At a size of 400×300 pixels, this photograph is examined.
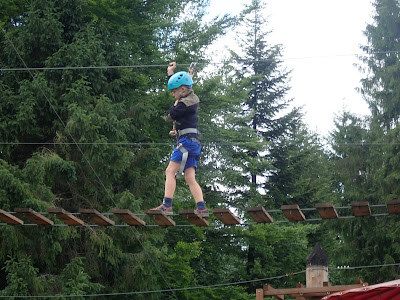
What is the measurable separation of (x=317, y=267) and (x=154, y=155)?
8566 mm

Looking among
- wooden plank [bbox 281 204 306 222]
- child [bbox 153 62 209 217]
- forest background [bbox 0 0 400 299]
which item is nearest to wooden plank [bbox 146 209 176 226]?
child [bbox 153 62 209 217]

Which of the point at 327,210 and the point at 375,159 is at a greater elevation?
the point at 375,159

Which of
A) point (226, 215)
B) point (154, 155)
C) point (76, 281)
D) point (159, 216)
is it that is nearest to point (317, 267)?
point (226, 215)

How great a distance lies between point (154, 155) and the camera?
67.2 feet

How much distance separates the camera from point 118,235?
19.3 meters

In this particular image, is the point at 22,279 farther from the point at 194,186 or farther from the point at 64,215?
the point at 194,186

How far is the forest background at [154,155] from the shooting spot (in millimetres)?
18169

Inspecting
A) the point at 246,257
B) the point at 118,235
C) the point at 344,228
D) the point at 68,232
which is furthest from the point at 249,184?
the point at 68,232

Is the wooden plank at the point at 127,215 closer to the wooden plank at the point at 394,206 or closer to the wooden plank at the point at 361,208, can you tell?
the wooden plank at the point at 361,208

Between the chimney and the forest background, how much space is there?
408cm

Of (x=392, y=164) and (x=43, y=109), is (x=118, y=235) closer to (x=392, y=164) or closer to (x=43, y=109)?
(x=43, y=109)

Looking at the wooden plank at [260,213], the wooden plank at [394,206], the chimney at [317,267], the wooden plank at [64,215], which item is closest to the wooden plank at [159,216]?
the wooden plank at [260,213]

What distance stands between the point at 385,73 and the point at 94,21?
10.4m

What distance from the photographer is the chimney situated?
41.6 ft
